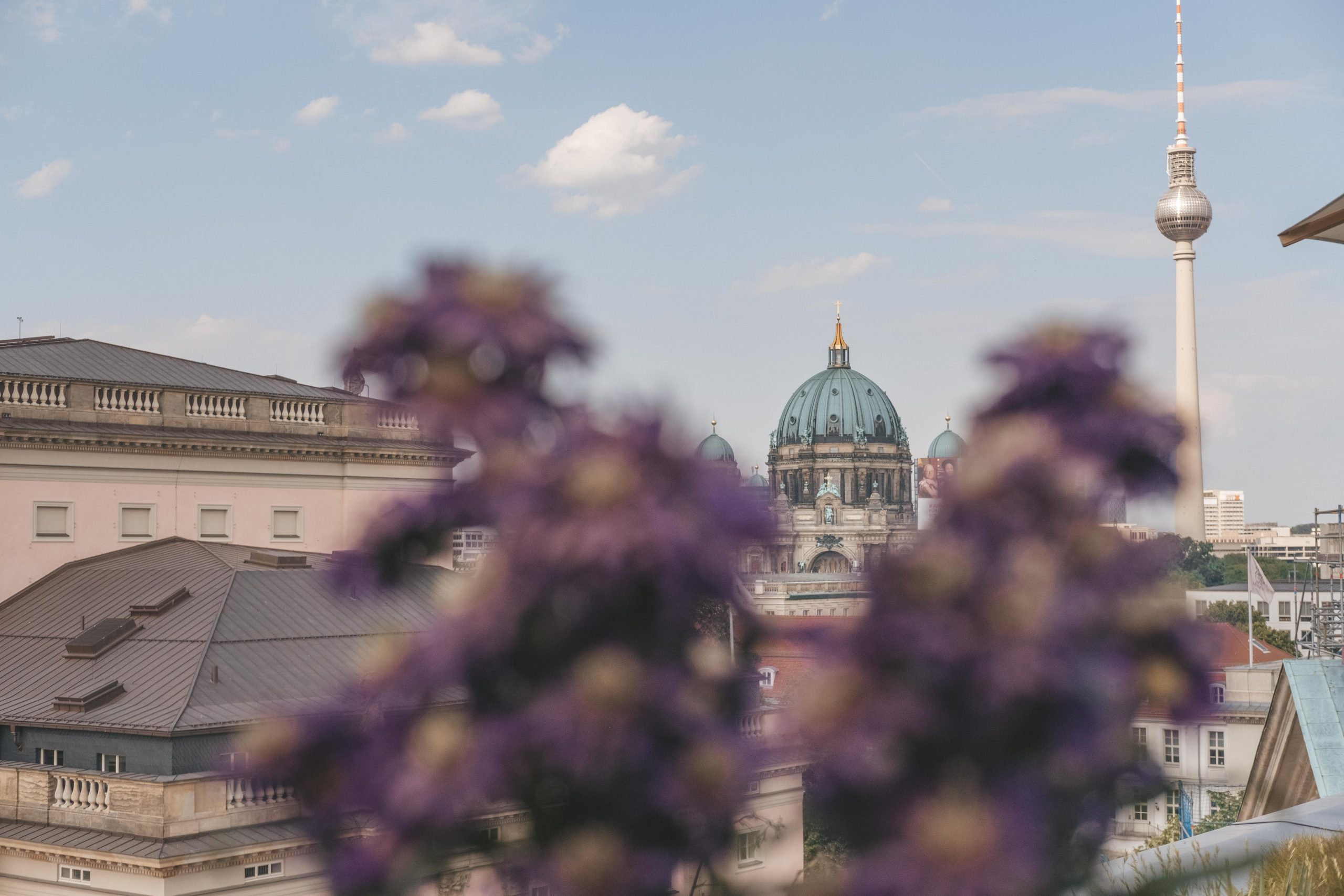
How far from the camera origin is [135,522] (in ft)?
102

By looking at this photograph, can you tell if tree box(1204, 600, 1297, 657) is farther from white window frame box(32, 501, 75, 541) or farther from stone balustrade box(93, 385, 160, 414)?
white window frame box(32, 501, 75, 541)

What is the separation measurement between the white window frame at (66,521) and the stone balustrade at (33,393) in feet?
6.29

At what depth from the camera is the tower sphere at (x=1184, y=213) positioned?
18038cm

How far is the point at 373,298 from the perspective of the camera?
228 centimetres

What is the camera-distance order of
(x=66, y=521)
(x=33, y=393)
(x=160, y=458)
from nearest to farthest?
1. (x=33, y=393)
2. (x=66, y=521)
3. (x=160, y=458)

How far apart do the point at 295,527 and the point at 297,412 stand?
8.34 ft

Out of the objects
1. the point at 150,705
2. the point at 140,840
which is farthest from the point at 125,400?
the point at 140,840

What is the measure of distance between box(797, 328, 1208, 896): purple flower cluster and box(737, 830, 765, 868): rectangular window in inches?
5.8

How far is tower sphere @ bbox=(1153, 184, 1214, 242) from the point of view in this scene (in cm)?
18038

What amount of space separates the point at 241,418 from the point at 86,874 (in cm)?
1414

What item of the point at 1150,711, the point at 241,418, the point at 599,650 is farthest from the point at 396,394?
the point at 241,418

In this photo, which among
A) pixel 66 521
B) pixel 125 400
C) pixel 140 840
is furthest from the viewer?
pixel 125 400

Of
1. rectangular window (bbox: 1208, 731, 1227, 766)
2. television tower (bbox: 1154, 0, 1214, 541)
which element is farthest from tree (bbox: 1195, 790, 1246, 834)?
television tower (bbox: 1154, 0, 1214, 541)

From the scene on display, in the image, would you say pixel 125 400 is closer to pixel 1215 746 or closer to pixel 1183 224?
pixel 1215 746
